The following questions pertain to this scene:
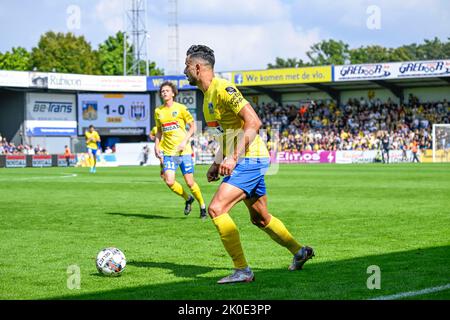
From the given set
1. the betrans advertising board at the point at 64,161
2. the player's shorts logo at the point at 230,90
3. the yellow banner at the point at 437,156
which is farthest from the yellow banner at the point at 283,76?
the player's shorts logo at the point at 230,90

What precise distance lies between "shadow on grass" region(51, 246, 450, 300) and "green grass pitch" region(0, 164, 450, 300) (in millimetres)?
11

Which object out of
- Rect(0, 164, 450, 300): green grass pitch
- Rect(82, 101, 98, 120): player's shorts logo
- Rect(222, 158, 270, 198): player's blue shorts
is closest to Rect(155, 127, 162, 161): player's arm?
Rect(0, 164, 450, 300): green grass pitch

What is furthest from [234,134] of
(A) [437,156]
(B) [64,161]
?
(A) [437,156]

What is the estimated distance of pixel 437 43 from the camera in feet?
432

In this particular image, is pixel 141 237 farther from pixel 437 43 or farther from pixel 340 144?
pixel 437 43

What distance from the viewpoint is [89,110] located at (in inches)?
2613

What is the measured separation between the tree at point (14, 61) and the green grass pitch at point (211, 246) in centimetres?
6908

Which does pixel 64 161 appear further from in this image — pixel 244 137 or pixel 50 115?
pixel 244 137

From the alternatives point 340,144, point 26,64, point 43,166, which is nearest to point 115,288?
point 43,166

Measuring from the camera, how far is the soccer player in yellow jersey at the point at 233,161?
7641mm

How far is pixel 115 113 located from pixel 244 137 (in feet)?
198

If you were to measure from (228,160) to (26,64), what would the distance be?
84.8 m

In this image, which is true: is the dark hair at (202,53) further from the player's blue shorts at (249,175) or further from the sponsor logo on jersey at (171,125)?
the sponsor logo on jersey at (171,125)

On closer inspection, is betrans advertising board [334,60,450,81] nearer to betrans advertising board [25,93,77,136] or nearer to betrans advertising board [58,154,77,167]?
betrans advertising board [58,154,77,167]
